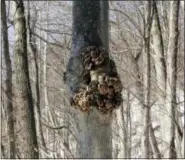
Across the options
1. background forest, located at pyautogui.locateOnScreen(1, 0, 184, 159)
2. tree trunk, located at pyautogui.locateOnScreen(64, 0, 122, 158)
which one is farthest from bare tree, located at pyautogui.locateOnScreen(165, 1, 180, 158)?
tree trunk, located at pyautogui.locateOnScreen(64, 0, 122, 158)

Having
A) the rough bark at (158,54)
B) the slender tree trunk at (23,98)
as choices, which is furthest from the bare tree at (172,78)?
the slender tree trunk at (23,98)

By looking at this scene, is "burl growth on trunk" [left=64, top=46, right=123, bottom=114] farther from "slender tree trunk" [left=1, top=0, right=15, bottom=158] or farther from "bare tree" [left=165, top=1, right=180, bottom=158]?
"slender tree trunk" [left=1, top=0, right=15, bottom=158]

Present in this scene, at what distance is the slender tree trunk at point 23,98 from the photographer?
5.73 metres

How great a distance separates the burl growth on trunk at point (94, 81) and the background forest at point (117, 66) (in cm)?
8

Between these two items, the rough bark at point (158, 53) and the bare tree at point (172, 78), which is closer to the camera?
the bare tree at point (172, 78)

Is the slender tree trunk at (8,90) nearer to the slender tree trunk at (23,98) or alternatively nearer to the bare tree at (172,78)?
the slender tree trunk at (23,98)

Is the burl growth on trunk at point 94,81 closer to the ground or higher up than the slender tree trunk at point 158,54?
closer to the ground

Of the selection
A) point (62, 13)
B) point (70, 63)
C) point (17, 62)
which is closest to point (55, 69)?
point (62, 13)

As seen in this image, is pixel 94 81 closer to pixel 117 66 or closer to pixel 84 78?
pixel 84 78

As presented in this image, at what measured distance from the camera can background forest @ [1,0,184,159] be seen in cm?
598

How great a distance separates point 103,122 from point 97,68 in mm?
232

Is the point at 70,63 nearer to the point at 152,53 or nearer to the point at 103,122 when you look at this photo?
the point at 103,122

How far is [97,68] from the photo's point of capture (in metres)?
1.77

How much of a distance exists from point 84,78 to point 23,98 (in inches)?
165
